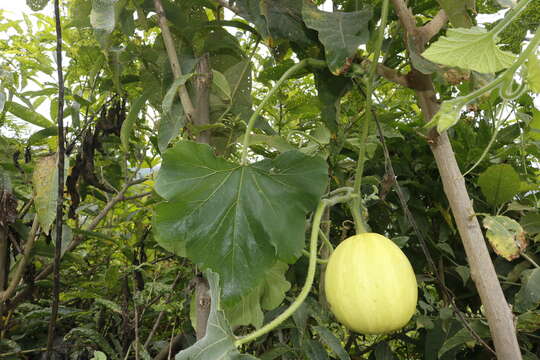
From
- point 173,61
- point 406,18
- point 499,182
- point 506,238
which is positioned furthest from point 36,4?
point 499,182

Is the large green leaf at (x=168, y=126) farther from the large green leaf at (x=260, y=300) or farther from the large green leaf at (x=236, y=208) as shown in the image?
the large green leaf at (x=260, y=300)

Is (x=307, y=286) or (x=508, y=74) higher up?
(x=508, y=74)

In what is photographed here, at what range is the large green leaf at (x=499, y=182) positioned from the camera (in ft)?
3.25

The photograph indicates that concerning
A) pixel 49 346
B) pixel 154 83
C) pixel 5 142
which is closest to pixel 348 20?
pixel 154 83

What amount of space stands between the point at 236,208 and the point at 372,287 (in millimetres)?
227

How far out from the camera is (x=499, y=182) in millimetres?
1011

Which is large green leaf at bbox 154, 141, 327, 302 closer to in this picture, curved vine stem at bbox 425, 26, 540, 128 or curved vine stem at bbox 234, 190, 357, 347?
curved vine stem at bbox 234, 190, 357, 347

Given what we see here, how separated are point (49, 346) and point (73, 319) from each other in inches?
23.3

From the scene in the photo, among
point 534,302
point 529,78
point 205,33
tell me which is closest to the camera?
point 529,78

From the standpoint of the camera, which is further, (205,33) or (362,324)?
(205,33)

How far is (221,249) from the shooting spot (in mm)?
678

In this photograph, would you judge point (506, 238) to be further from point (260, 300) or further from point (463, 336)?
point (260, 300)

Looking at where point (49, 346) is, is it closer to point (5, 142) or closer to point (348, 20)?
point (5, 142)

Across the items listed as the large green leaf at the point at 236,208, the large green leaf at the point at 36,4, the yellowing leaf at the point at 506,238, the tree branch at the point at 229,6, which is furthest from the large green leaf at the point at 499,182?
the large green leaf at the point at 36,4
